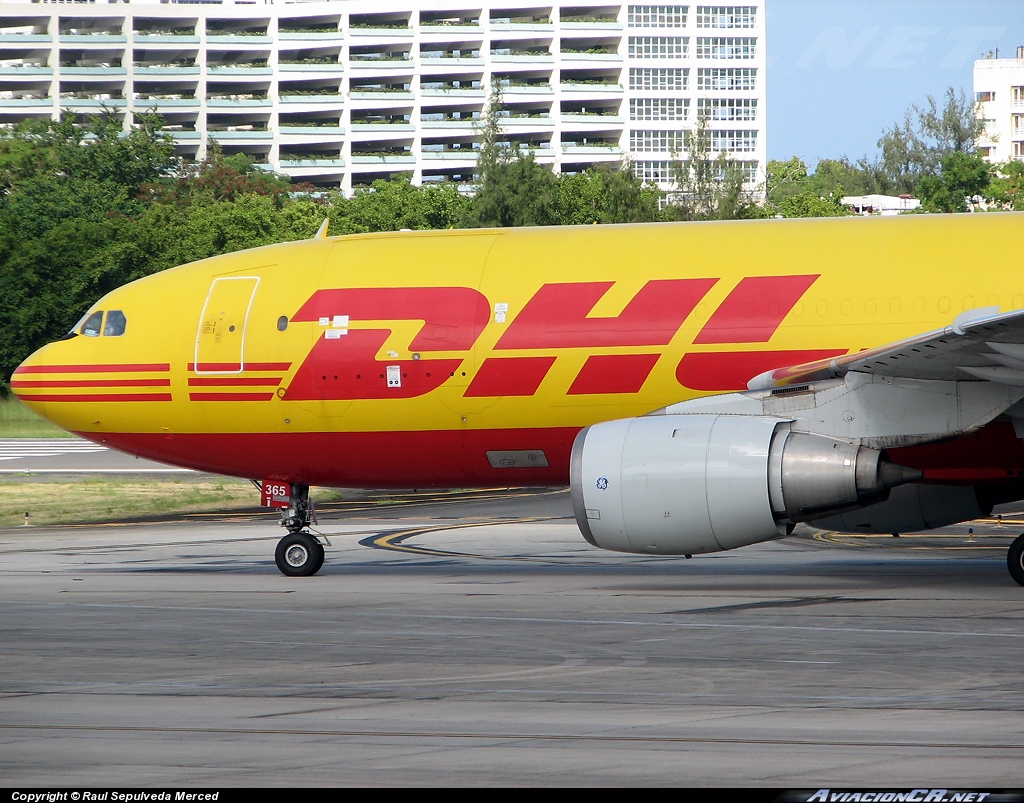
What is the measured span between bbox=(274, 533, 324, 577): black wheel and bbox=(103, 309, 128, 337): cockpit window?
11.8ft

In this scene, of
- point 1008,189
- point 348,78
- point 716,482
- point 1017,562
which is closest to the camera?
point 716,482

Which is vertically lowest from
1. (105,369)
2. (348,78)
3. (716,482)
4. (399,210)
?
(716,482)

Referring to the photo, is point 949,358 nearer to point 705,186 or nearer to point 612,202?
point 612,202

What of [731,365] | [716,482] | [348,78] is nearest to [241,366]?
[731,365]

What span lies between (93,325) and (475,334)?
540 centimetres

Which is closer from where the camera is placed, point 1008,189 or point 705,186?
point 705,186

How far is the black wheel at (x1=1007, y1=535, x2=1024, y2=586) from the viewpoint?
1572 cm

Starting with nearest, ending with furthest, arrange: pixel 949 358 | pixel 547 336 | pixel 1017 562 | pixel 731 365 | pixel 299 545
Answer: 1. pixel 949 358
2. pixel 1017 562
3. pixel 731 365
4. pixel 547 336
5. pixel 299 545

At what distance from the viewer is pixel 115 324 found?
18.3 m

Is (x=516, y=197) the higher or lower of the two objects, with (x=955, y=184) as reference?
lower

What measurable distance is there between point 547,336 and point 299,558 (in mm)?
4489

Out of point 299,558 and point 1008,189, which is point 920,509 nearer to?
point 299,558

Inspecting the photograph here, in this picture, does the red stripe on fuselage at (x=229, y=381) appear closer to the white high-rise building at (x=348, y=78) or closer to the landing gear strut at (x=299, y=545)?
the landing gear strut at (x=299, y=545)

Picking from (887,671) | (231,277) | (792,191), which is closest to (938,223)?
(887,671)
